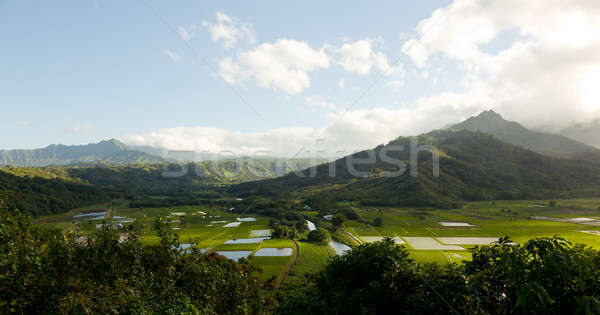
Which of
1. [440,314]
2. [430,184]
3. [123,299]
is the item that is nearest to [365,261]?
[440,314]

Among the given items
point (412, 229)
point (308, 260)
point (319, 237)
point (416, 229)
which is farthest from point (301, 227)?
point (416, 229)

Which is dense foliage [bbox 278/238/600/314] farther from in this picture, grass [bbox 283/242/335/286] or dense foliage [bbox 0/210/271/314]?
grass [bbox 283/242/335/286]

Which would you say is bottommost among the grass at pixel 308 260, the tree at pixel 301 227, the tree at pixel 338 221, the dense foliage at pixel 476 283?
the tree at pixel 301 227

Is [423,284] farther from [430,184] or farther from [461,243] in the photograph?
[430,184]

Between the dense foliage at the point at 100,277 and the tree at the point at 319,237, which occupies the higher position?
the dense foliage at the point at 100,277

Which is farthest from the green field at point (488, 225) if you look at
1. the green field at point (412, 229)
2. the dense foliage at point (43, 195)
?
the dense foliage at point (43, 195)

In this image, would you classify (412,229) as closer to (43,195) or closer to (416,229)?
(416,229)

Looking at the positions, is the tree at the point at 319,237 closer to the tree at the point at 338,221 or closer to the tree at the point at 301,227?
the tree at the point at 301,227

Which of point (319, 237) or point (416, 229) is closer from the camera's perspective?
point (319, 237)
